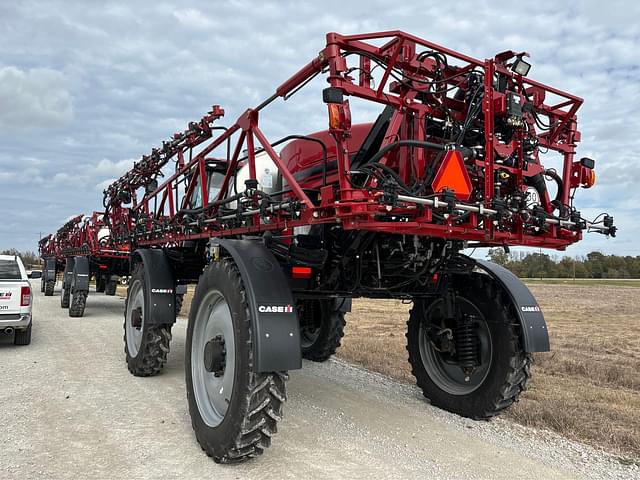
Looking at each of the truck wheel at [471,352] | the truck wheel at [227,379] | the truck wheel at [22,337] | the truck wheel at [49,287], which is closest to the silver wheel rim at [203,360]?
the truck wheel at [227,379]

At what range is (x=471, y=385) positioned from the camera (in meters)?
5.35

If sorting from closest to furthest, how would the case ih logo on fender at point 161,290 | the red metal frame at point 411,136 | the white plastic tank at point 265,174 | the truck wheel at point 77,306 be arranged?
1. the red metal frame at point 411,136
2. the white plastic tank at point 265,174
3. the case ih logo on fender at point 161,290
4. the truck wheel at point 77,306

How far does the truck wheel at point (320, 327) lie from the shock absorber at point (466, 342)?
256cm

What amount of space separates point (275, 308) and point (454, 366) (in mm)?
2636

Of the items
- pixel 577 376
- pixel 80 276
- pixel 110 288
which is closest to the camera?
pixel 577 376

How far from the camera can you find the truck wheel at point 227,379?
3.76 m

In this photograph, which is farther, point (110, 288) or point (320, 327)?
point (110, 288)

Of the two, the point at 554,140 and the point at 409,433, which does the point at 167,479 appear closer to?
the point at 409,433

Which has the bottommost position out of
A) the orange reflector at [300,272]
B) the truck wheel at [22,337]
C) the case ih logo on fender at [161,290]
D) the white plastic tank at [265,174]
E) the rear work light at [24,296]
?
the truck wheel at [22,337]

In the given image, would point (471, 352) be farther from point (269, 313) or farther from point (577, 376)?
point (577, 376)

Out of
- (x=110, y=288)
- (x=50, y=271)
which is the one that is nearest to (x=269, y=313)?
(x=110, y=288)

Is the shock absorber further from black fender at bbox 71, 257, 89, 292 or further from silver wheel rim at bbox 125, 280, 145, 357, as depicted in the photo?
black fender at bbox 71, 257, 89, 292

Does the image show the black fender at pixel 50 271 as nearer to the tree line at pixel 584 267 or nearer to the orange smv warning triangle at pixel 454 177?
the orange smv warning triangle at pixel 454 177

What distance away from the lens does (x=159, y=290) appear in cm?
655
